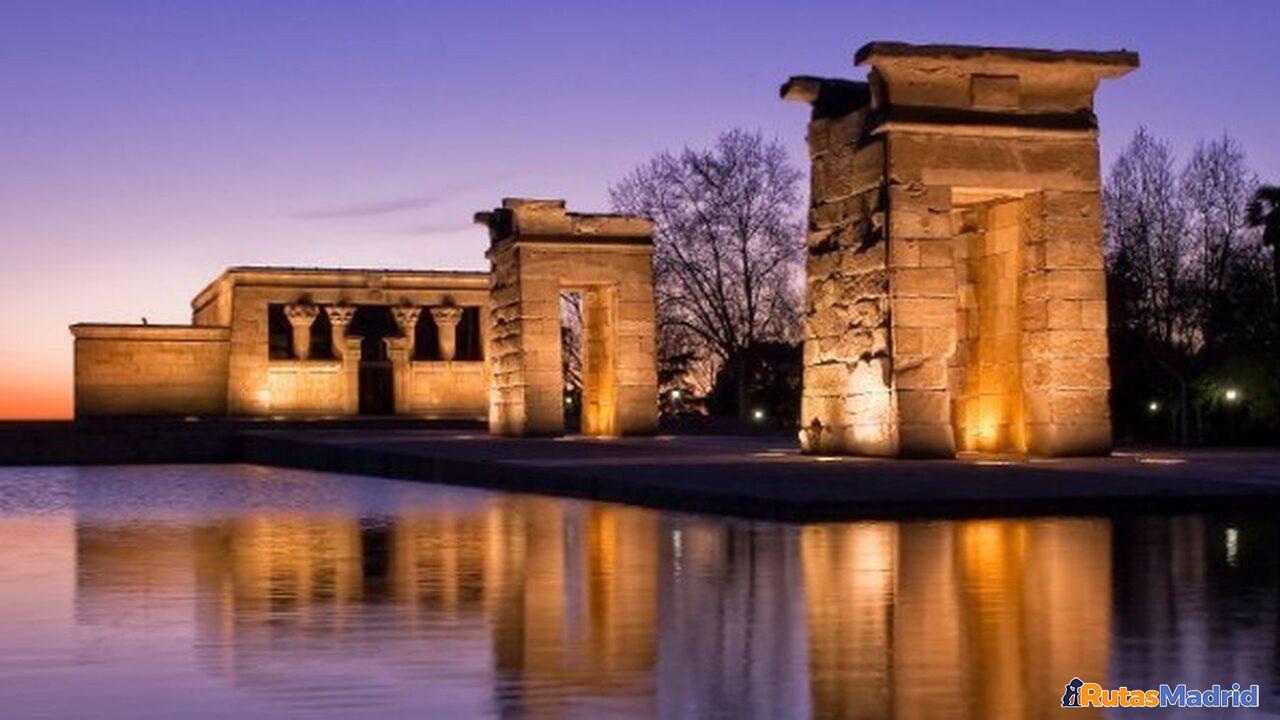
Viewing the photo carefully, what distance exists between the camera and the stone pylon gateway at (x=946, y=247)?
2183 centimetres

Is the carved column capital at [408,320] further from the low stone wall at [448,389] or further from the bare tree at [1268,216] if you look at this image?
the bare tree at [1268,216]

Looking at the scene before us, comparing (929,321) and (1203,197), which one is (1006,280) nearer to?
(929,321)

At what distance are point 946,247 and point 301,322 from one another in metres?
36.1

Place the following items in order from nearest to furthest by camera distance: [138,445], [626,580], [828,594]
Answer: [828,594] < [626,580] < [138,445]

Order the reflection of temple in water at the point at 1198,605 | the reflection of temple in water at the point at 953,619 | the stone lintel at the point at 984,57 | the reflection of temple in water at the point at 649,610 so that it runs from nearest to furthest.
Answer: the reflection of temple in water at the point at 953,619
the reflection of temple in water at the point at 649,610
the reflection of temple in water at the point at 1198,605
the stone lintel at the point at 984,57

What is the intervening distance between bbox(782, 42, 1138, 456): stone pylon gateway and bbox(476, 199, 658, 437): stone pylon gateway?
11.5 metres

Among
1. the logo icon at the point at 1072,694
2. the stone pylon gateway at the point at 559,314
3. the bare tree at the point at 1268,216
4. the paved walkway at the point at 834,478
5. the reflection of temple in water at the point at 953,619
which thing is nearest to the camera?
the logo icon at the point at 1072,694

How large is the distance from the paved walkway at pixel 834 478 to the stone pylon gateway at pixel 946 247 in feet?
3.04

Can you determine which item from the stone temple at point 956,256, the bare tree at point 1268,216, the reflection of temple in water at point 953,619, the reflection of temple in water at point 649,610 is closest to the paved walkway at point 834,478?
the reflection of temple in water at point 649,610

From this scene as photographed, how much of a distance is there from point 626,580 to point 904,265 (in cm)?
1236

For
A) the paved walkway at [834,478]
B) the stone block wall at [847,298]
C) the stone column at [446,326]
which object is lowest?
the paved walkway at [834,478]

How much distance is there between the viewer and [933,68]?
72.5 feet

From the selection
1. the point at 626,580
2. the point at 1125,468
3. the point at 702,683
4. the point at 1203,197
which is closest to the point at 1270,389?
the point at 1203,197

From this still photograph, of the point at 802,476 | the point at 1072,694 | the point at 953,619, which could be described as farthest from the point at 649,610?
the point at 802,476
